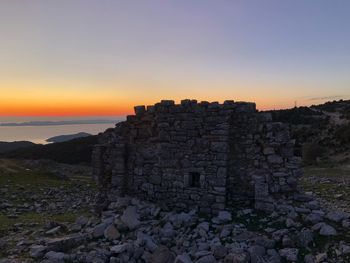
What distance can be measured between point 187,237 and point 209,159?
2.40m

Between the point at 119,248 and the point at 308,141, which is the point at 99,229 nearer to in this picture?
the point at 119,248

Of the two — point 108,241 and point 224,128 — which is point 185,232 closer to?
point 108,241

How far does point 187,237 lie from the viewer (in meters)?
10.3

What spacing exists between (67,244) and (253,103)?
6.41m

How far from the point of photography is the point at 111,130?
1348cm

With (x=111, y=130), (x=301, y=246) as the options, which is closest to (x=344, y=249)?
(x=301, y=246)

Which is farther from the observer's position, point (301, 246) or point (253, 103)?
point (253, 103)

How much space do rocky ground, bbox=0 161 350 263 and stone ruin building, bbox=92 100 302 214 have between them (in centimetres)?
44

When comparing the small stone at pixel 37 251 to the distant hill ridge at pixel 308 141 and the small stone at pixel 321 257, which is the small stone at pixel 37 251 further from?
the distant hill ridge at pixel 308 141

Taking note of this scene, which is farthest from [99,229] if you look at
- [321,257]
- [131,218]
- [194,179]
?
[321,257]

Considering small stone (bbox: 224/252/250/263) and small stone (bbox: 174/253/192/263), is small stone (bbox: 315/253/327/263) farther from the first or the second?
small stone (bbox: 174/253/192/263)

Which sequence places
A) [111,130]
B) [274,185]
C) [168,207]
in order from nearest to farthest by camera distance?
[274,185], [168,207], [111,130]

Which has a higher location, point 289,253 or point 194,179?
point 194,179

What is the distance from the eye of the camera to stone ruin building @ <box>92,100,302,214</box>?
1123 cm
